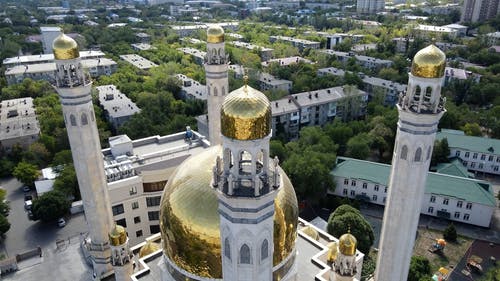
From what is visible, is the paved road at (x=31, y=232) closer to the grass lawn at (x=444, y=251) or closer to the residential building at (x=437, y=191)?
the residential building at (x=437, y=191)

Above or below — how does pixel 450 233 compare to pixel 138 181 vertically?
below

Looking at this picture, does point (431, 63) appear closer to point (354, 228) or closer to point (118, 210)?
point (354, 228)

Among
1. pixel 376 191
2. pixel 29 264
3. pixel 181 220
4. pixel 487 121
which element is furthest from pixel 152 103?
pixel 487 121

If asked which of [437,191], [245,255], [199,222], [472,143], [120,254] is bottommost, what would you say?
[437,191]

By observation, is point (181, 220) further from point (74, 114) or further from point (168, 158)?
point (168, 158)

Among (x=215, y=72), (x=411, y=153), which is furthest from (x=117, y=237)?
(x=411, y=153)

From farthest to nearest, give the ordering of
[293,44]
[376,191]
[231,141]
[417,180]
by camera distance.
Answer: [293,44]
[376,191]
[417,180]
[231,141]
